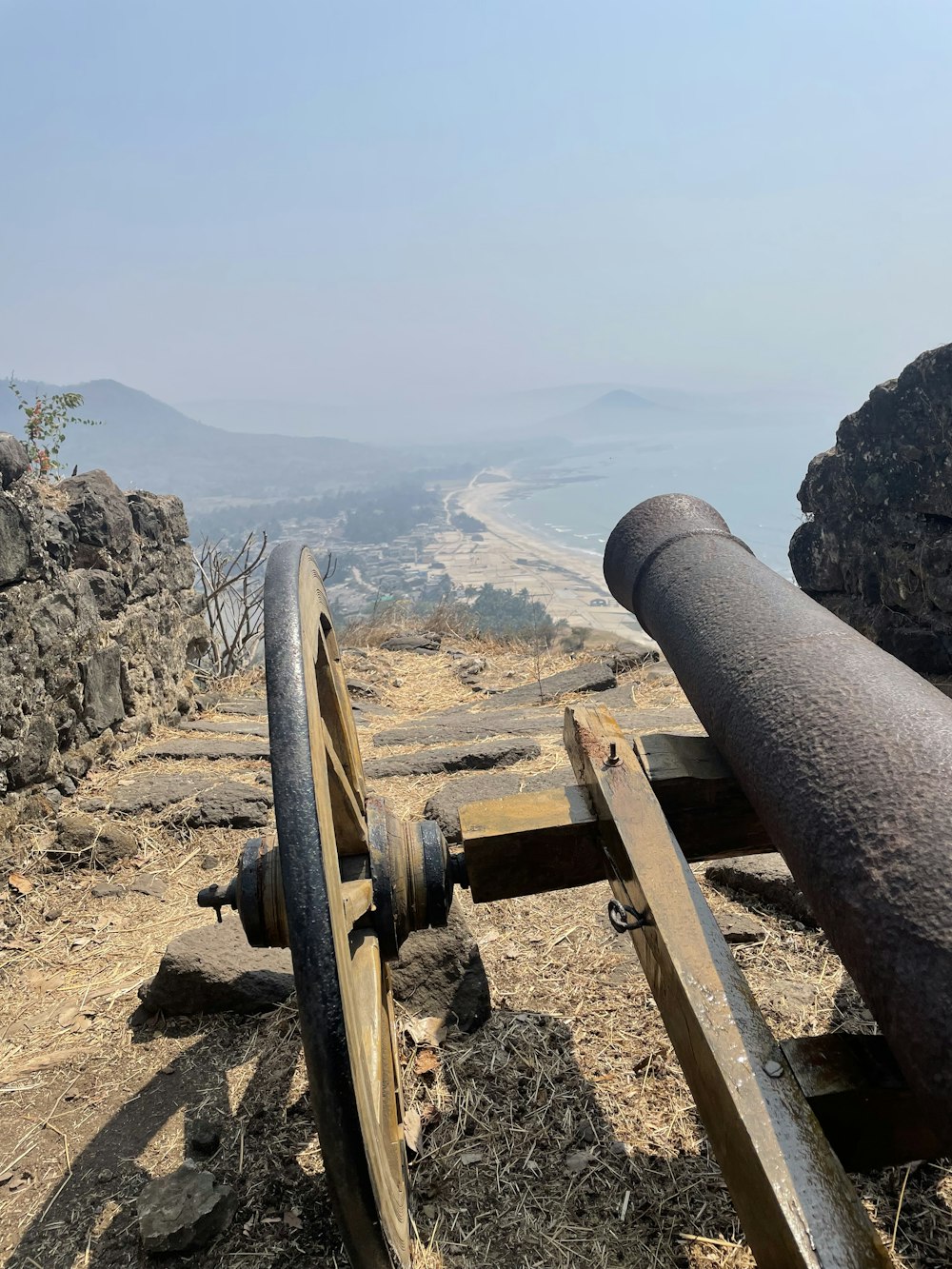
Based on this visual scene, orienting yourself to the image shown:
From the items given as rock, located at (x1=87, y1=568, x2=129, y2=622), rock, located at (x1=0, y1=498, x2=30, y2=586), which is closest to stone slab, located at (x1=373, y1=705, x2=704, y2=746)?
rock, located at (x1=87, y1=568, x2=129, y2=622)

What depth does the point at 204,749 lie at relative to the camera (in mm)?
5051

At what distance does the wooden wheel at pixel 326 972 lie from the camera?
123 cm

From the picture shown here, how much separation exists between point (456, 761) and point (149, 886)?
190 centimetres

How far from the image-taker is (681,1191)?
1983 millimetres

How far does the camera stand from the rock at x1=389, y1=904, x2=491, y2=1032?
263cm

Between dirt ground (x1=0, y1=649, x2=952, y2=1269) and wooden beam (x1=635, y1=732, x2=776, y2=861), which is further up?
wooden beam (x1=635, y1=732, x2=776, y2=861)

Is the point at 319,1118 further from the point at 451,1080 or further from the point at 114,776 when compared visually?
the point at 114,776

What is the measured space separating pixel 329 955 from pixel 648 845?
0.72m

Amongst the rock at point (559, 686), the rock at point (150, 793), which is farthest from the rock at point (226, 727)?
the rock at point (559, 686)

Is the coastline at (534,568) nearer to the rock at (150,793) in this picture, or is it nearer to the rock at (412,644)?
the rock at (412,644)

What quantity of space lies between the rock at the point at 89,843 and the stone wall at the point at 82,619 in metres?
0.32

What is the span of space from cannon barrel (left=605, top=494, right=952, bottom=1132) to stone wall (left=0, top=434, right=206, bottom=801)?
322 centimetres

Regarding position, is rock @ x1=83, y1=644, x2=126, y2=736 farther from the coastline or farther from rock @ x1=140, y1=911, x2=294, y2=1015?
the coastline

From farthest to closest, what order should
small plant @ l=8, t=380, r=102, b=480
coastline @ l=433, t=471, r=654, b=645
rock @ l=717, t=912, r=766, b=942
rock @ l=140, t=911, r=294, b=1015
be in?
coastline @ l=433, t=471, r=654, b=645, small plant @ l=8, t=380, r=102, b=480, rock @ l=717, t=912, r=766, b=942, rock @ l=140, t=911, r=294, b=1015
